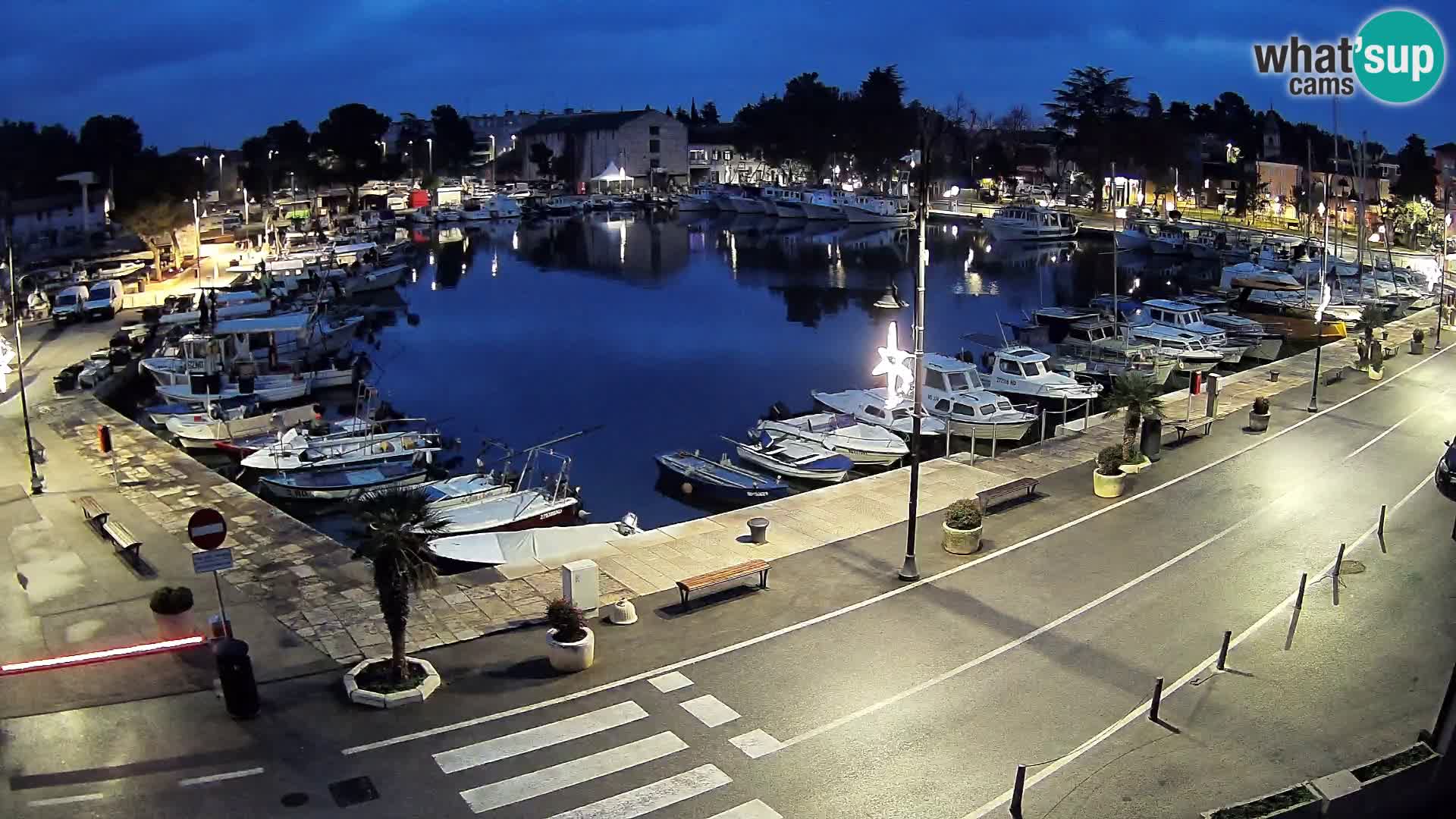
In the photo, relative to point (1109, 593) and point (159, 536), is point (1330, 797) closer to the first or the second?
point (1109, 593)

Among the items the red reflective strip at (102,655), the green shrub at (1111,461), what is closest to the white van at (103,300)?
the red reflective strip at (102,655)

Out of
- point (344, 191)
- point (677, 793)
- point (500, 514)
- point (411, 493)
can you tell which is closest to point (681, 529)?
point (500, 514)

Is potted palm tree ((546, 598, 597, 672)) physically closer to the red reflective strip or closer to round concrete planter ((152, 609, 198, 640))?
the red reflective strip

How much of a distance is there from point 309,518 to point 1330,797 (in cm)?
2449

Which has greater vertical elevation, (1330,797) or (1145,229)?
(1145,229)

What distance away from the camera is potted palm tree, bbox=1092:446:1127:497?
76.2ft

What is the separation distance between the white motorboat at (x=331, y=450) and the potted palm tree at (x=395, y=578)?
16762 millimetres

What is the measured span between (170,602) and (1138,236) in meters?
97.5

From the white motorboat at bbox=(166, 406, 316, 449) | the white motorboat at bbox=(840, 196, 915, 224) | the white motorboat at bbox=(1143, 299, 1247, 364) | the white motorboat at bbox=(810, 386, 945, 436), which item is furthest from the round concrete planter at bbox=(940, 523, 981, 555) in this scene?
the white motorboat at bbox=(840, 196, 915, 224)

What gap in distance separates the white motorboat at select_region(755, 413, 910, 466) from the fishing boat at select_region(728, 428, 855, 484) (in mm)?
282

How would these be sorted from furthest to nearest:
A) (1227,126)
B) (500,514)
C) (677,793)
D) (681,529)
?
(1227,126) → (500,514) → (681,529) → (677,793)

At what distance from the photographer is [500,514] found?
25.4 metres

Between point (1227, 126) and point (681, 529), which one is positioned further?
point (1227, 126)

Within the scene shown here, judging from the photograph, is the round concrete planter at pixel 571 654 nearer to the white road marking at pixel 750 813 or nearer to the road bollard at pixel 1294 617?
the white road marking at pixel 750 813
